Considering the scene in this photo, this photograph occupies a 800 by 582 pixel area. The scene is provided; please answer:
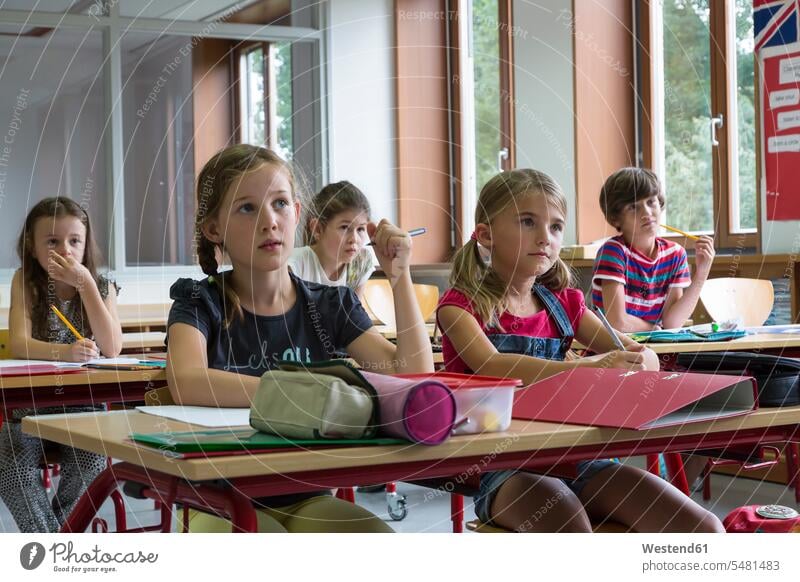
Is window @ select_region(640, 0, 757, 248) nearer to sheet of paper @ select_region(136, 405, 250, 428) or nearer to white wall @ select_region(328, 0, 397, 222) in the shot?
white wall @ select_region(328, 0, 397, 222)

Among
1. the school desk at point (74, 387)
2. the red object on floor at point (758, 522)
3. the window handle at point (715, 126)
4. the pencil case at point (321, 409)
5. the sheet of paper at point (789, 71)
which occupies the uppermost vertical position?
the sheet of paper at point (789, 71)

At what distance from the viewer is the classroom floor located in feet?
12.3

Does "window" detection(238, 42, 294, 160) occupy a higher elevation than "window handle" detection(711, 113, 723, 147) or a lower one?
higher

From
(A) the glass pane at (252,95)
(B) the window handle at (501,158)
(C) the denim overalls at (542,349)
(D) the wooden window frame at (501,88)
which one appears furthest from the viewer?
(A) the glass pane at (252,95)

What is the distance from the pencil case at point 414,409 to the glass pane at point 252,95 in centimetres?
649

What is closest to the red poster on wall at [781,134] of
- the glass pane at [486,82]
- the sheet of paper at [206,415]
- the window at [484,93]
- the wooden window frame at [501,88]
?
the wooden window frame at [501,88]

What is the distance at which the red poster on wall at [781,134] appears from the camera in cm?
452

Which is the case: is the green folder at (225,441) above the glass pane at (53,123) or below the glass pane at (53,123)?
below

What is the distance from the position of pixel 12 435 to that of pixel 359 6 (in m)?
5.31

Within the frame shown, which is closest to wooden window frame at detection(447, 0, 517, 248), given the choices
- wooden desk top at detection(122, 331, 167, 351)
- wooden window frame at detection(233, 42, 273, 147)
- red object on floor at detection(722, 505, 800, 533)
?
wooden window frame at detection(233, 42, 273, 147)

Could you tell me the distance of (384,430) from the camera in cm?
129

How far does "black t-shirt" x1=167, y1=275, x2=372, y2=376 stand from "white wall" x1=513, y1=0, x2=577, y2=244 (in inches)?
153

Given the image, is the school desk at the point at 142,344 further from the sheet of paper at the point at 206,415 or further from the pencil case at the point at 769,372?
the pencil case at the point at 769,372
